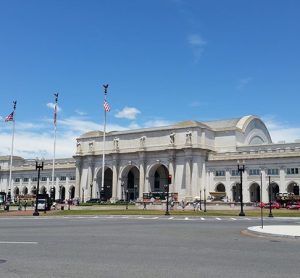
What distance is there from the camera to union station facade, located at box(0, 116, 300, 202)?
9914cm

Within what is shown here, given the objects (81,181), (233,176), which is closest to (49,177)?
(81,181)

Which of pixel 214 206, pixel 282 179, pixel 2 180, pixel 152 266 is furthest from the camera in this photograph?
pixel 2 180

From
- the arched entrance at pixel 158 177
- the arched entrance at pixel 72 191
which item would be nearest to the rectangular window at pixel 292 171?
the arched entrance at pixel 158 177

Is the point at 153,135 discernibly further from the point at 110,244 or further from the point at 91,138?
the point at 110,244

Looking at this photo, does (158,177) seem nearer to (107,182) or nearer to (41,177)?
(107,182)

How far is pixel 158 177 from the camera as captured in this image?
12288 cm

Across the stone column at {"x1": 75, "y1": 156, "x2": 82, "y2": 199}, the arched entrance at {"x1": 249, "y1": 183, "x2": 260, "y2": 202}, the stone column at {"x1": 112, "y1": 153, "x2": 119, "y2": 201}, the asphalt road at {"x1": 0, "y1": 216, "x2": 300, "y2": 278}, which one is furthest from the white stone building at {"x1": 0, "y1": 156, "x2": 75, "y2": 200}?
the asphalt road at {"x1": 0, "y1": 216, "x2": 300, "y2": 278}

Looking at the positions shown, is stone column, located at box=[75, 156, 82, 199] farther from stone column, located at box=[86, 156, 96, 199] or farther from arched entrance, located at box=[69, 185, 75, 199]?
arched entrance, located at box=[69, 185, 75, 199]

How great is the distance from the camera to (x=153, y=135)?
120m

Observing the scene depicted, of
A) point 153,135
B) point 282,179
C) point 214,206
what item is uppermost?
point 153,135

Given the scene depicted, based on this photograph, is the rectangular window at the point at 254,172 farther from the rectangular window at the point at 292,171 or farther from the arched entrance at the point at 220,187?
the arched entrance at the point at 220,187

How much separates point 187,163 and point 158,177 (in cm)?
1600

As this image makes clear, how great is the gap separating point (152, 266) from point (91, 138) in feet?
405

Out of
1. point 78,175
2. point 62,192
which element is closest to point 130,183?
point 78,175
